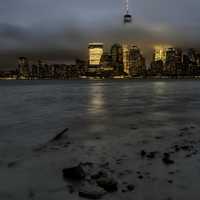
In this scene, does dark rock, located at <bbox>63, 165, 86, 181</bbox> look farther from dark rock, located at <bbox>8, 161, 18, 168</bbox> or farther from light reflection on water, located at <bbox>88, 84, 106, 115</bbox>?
light reflection on water, located at <bbox>88, 84, 106, 115</bbox>

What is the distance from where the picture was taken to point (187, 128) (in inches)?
867

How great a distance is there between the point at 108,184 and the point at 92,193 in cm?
78

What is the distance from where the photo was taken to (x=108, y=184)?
31.5ft

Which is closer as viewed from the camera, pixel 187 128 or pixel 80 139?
pixel 80 139

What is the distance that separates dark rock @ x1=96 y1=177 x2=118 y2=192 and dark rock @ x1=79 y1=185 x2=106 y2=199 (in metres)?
0.27

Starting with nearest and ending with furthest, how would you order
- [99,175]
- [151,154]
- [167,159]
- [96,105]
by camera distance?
[99,175], [167,159], [151,154], [96,105]

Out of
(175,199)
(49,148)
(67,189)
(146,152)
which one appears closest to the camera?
(175,199)

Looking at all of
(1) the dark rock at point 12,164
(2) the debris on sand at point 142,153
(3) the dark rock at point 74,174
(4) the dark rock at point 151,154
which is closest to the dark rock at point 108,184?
(3) the dark rock at point 74,174

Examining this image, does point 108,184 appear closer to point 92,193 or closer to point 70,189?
point 92,193

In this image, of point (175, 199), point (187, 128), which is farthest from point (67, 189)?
point (187, 128)

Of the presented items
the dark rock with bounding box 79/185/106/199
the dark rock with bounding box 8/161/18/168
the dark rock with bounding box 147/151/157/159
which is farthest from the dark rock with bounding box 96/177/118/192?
the dark rock with bounding box 8/161/18/168

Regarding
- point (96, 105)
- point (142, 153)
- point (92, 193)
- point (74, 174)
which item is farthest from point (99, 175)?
point (96, 105)

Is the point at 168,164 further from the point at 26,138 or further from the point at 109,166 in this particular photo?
the point at 26,138

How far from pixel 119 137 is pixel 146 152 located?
14.2 feet
